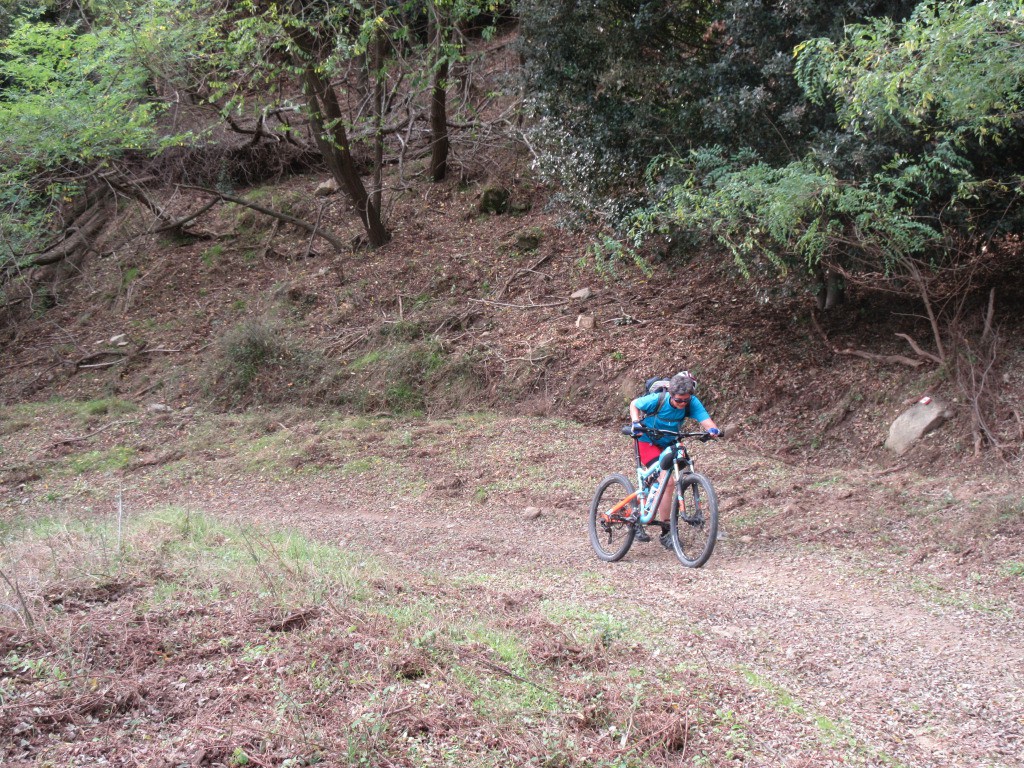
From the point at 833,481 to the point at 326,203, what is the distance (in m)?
15.8

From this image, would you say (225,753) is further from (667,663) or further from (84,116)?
(84,116)

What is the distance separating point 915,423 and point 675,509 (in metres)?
4.09

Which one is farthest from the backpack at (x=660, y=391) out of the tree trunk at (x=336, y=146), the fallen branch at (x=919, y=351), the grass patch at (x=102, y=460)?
the tree trunk at (x=336, y=146)

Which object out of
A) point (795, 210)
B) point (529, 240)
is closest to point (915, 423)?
point (795, 210)

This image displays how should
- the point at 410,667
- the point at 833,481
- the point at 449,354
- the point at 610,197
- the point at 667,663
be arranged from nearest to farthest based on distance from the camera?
the point at 410,667 → the point at 667,663 → the point at 833,481 → the point at 610,197 → the point at 449,354

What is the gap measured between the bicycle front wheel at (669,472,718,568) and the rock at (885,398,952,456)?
3.71 metres

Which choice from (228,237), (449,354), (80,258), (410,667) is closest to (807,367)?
(449,354)

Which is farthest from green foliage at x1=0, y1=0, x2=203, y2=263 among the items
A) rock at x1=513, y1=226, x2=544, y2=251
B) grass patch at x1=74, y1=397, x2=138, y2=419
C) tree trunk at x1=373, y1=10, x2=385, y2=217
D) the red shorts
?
the red shorts

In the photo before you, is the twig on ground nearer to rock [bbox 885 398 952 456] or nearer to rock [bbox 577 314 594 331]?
rock [bbox 885 398 952 456]

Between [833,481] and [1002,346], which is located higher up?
[1002,346]

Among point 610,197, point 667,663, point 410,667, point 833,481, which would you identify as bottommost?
point 833,481

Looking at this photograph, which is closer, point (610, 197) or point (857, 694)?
point (857, 694)

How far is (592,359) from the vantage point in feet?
45.5

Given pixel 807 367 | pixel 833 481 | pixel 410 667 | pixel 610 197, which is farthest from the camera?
pixel 610 197
